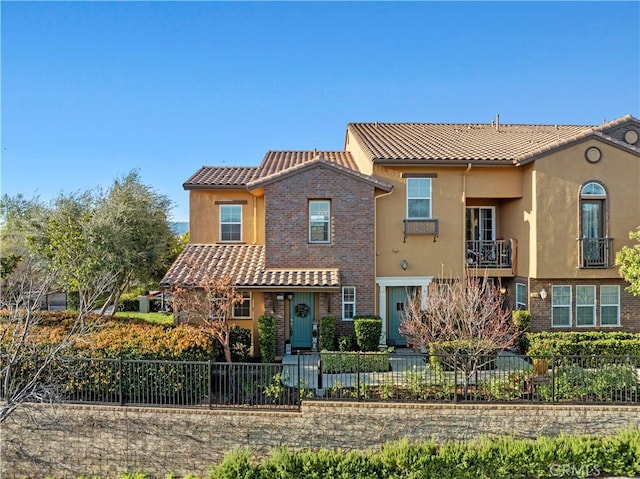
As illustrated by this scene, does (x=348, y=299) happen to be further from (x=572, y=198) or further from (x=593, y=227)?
(x=593, y=227)

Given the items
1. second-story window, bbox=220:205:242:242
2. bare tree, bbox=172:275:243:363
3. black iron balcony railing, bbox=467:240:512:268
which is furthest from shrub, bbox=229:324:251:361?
black iron balcony railing, bbox=467:240:512:268

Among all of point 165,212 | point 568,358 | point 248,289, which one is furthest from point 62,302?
point 568,358

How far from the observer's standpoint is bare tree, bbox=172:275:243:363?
13.9m

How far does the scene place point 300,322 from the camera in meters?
16.3

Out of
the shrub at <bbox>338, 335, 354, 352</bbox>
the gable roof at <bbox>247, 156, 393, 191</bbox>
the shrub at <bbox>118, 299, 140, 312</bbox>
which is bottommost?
the shrub at <bbox>118, 299, 140, 312</bbox>

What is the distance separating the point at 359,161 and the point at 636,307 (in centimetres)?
1290

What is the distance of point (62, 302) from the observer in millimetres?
35781

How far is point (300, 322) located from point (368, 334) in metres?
2.85

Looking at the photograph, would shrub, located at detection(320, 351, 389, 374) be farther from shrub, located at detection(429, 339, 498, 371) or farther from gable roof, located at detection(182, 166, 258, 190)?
gable roof, located at detection(182, 166, 258, 190)

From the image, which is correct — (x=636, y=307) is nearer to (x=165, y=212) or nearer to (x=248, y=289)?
(x=248, y=289)

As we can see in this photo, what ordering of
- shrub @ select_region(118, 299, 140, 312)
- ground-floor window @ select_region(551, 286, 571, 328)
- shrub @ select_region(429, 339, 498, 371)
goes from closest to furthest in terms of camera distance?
shrub @ select_region(429, 339, 498, 371) < ground-floor window @ select_region(551, 286, 571, 328) < shrub @ select_region(118, 299, 140, 312)

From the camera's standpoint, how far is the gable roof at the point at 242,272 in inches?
589

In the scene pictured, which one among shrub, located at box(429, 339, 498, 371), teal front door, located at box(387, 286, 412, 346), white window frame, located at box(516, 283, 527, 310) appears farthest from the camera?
teal front door, located at box(387, 286, 412, 346)

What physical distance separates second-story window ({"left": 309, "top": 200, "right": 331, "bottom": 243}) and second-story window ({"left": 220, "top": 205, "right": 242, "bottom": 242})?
3.73 meters
